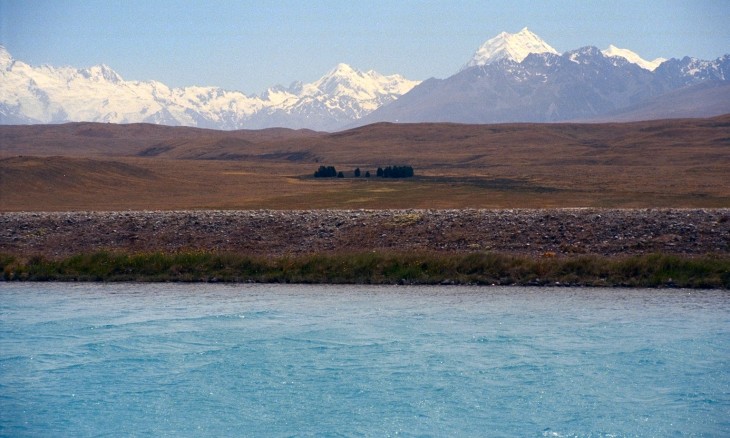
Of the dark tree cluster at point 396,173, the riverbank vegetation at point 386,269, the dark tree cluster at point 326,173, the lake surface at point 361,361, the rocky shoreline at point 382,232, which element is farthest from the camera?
the dark tree cluster at point 326,173

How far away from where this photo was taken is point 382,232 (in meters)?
27.8

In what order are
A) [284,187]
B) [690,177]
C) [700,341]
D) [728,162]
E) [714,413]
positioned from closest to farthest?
1. [714,413]
2. [700,341]
3. [284,187]
4. [690,177]
5. [728,162]

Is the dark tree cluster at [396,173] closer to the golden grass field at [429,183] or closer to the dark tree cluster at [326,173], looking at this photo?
the golden grass field at [429,183]

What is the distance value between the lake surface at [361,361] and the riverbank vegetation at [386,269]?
0.72 metres

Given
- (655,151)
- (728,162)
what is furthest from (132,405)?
(655,151)

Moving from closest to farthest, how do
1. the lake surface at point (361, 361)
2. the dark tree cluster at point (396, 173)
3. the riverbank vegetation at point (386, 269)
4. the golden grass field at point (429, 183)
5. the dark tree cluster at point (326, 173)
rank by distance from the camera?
the lake surface at point (361, 361) → the riverbank vegetation at point (386, 269) → the golden grass field at point (429, 183) → the dark tree cluster at point (396, 173) → the dark tree cluster at point (326, 173)

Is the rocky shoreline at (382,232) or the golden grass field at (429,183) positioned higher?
the golden grass field at (429,183)

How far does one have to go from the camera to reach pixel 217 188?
217ft

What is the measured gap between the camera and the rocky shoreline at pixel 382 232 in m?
25.6

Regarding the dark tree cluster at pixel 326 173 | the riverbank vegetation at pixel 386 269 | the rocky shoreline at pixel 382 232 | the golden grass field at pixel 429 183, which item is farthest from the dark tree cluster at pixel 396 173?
the riverbank vegetation at pixel 386 269

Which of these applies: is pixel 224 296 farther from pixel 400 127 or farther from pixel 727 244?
pixel 400 127

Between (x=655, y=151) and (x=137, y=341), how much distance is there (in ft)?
355

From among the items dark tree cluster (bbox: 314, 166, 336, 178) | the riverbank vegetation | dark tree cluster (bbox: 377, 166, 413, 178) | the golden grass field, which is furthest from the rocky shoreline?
dark tree cluster (bbox: 314, 166, 336, 178)

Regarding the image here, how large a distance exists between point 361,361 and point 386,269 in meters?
7.23
